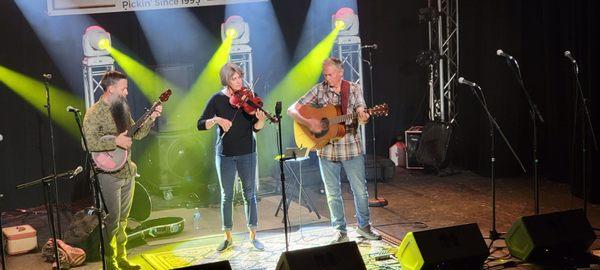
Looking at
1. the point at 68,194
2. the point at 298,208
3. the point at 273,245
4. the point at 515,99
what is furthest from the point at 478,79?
the point at 68,194

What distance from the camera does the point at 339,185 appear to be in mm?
7543

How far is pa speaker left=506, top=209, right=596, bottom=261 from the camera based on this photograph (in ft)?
21.4

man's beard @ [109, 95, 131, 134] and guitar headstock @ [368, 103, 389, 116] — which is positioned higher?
man's beard @ [109, 95, 131, 134]

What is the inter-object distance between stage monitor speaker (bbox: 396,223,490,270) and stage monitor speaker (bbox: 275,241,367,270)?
0.62 m

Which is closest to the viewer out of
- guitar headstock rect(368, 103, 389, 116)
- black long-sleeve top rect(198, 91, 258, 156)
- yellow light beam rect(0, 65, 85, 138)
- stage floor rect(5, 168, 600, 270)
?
black long-sleeve top rect(198, 91, 258, 156)

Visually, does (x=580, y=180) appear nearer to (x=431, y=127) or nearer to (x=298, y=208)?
(x=431, y=127)

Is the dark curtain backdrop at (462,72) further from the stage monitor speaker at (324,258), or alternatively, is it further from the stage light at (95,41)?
the stage monitor speaker at (324,258)

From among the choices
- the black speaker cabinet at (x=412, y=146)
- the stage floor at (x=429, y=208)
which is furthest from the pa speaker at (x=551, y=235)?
the black speaker cabinet at (x=412, y=146)

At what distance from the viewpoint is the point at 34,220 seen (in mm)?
9758

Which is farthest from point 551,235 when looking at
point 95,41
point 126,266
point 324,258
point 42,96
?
point 42,96

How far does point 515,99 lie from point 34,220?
727cm

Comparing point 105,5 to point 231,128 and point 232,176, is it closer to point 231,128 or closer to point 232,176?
point 231,128

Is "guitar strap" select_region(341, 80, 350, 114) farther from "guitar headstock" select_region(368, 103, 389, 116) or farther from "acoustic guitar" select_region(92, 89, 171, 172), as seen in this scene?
"acoustic guitar" select_region(92, 89, 171, 172)

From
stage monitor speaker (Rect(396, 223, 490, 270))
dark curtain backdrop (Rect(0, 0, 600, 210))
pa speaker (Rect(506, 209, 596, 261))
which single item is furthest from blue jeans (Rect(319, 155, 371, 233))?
dark curtain backdrop (Rect(0, 0, 600, 210))
